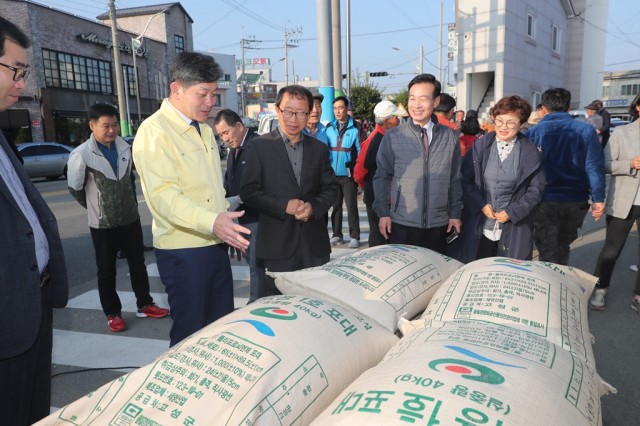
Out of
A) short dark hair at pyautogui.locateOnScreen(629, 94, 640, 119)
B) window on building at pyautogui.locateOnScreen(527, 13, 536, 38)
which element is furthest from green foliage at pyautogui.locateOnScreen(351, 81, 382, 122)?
short dark hair at pyautogui.locateOnScreen(629, 94, 640, 119)

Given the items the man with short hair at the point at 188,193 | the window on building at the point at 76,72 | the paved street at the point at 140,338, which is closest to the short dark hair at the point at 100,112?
the man with short hair at the point at 188,193

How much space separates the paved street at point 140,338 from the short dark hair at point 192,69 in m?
2.06

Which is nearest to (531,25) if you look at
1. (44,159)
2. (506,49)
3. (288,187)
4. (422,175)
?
(506,49)

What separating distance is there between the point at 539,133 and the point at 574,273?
7.26 ft

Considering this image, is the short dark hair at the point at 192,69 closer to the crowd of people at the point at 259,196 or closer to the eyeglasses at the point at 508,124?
the crowd of people at the point at 259,196

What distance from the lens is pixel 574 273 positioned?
233 centimetres

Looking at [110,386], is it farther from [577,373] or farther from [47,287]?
[577,373]

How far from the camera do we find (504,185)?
3461 mm

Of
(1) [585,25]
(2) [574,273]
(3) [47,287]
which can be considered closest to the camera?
(3) [47,287]

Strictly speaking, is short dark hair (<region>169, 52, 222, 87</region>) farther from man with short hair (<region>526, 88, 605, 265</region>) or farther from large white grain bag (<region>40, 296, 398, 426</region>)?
man with short hair (<region>526, 88, 605, 265</region>)

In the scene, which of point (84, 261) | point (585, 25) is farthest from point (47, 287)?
point (585, 25)

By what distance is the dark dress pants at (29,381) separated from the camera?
1.81m

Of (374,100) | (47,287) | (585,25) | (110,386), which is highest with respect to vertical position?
(585,25)

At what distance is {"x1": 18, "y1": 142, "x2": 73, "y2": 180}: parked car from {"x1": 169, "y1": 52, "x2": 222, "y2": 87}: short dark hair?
58.2ft
